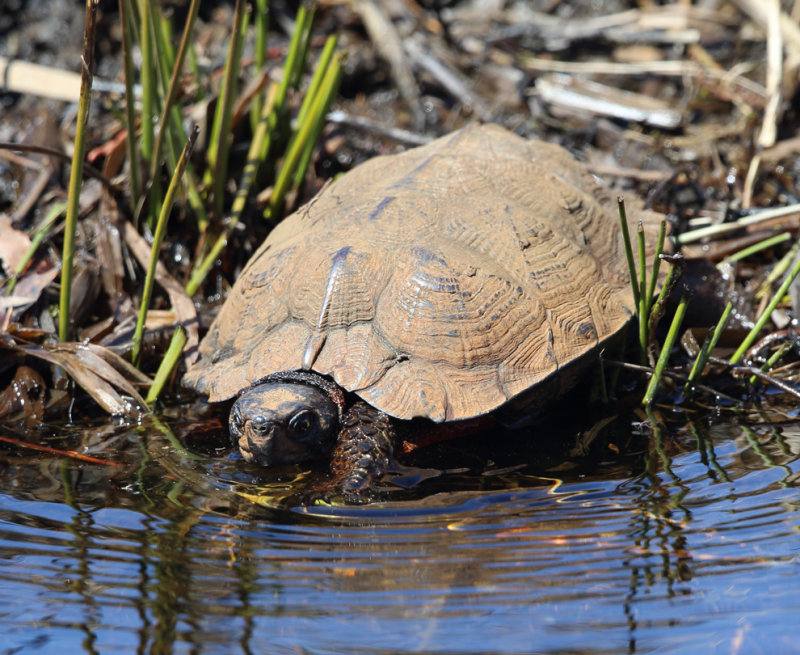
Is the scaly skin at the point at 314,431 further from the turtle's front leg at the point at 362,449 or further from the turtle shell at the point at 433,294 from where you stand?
the turtle shell at the point at 433,294

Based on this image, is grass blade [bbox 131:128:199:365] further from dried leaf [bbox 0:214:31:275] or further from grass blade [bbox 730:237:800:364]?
grass blade [bbox 730:237:800:364]

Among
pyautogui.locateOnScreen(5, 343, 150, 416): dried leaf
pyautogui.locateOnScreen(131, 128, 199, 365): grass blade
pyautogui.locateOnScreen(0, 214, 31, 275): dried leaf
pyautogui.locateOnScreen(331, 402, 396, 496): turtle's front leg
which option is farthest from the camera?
pyautogui.locateOnScreen(0, 214, 31, 275): dried leaf

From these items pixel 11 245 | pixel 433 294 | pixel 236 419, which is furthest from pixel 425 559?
pixel 11 245

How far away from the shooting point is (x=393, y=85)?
5.70m

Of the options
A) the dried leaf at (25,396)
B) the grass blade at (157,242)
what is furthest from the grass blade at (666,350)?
the dried leaf at (25,396)

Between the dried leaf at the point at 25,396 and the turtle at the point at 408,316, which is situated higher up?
the turtle at the point at 408,316

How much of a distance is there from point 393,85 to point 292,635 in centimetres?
452

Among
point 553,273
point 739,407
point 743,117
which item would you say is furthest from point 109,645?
point 743,117

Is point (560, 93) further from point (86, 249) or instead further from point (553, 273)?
point (86, 249)

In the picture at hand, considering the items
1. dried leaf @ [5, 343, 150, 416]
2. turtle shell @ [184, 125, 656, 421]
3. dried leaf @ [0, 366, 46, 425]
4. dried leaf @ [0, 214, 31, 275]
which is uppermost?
turtle shell @ [184, 125, 656, 421]

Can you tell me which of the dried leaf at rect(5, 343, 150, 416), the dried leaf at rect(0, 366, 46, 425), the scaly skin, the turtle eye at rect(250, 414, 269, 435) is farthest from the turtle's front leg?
→ the dried leaf at rect(0, 366, 46, 425)

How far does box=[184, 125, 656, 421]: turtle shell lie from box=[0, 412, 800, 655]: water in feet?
1.09

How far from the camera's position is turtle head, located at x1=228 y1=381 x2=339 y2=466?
2629 mm

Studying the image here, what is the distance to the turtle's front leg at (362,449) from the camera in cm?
259
